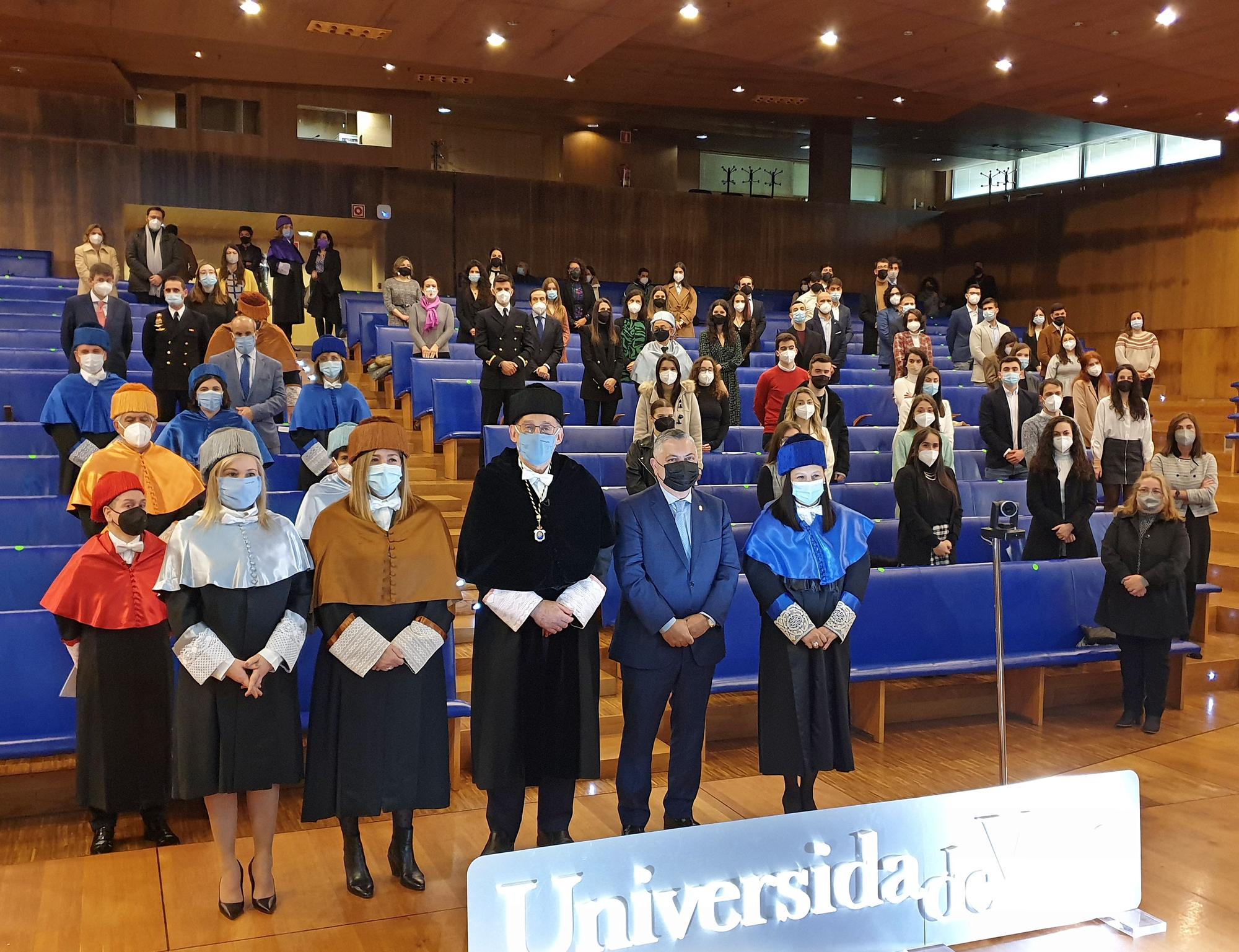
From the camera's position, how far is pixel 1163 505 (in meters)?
5.14

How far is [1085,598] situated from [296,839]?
3.83 m

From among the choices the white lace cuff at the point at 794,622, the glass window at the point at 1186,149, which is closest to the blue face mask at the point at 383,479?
the white lace cuff at the point at 794,622

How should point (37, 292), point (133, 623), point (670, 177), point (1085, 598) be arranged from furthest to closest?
point (670, 177), point (37, 292), point (1085, 598), point (133, 623)

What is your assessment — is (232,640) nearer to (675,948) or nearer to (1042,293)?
(675,948)

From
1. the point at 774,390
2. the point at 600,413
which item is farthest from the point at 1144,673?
the point at 600,413

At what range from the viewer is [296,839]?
357cm

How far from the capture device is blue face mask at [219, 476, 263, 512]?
3.06 metres

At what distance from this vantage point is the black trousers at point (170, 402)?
6891 millimetres

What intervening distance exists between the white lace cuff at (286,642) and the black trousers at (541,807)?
0.69 m

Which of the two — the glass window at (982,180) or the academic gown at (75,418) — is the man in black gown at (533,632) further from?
the glass window at (982,180)

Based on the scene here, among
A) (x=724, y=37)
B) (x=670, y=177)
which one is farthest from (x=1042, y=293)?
(x=724, y=37)

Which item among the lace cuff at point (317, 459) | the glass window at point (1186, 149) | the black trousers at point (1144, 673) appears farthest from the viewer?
the glass window at point (1186, 149)

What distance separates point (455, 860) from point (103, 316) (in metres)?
4.93

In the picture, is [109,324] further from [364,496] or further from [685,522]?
[685,522]
